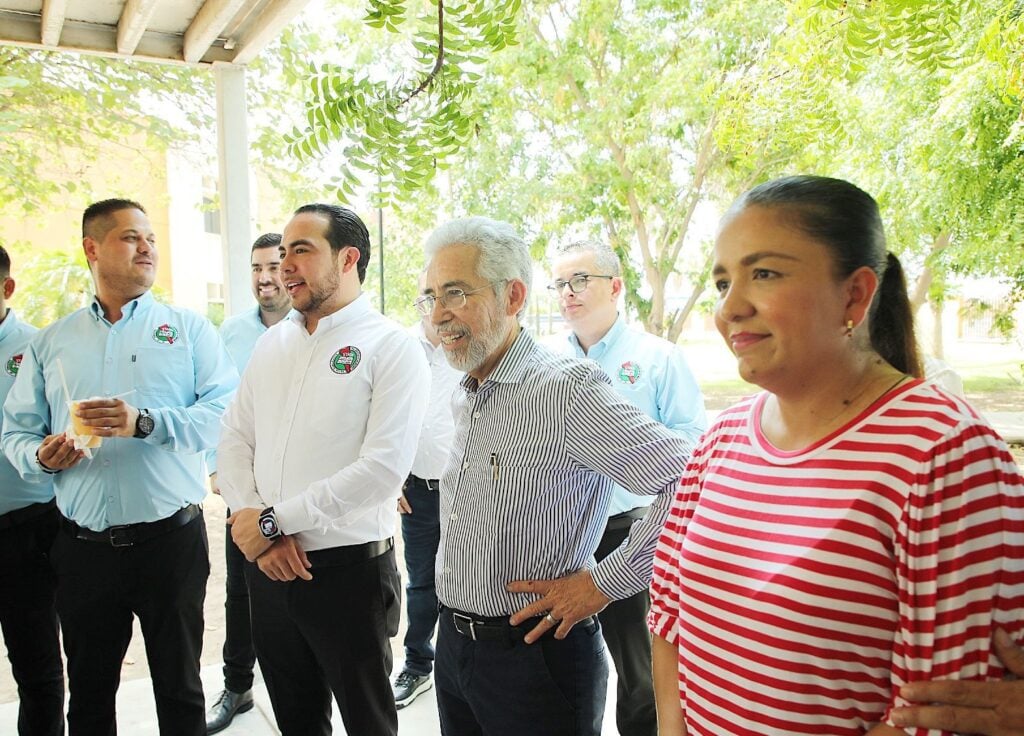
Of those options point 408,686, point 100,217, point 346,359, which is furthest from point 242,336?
point 408,686

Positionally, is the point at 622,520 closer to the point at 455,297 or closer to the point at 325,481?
the point at 325,481

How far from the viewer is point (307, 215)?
2338 millimetres

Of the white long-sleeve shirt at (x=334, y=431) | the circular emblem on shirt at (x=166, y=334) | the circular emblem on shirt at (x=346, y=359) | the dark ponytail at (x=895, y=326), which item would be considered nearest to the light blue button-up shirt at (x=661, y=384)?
the white long-sleeve shirt at (x=334, y=431)

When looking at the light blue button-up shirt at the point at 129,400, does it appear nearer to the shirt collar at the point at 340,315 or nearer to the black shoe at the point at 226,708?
the shirt collar at the point at 340,315

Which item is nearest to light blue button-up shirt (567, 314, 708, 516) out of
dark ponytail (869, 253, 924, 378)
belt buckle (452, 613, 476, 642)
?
belt buckle (452, 613, 476, 642)

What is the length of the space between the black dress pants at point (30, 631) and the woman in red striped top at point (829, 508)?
7.98 ft

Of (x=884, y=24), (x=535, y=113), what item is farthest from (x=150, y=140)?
(x=884, y=24)

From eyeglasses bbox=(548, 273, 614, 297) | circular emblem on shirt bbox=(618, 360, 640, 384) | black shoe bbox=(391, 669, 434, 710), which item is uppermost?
eyeglasses bbox=(548, 273, 614, 297)

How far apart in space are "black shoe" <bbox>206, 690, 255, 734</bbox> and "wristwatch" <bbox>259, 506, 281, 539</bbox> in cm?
149

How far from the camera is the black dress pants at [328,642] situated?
6.97ft

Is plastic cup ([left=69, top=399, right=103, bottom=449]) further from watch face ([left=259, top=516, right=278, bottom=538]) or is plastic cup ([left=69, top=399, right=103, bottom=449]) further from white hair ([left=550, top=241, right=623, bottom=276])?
white hair ([left=550, top=241, right=623, bottom=276])

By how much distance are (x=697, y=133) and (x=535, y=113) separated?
5.54 ft

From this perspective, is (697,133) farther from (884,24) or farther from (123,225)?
(884,24)

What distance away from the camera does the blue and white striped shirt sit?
1.57 metres
